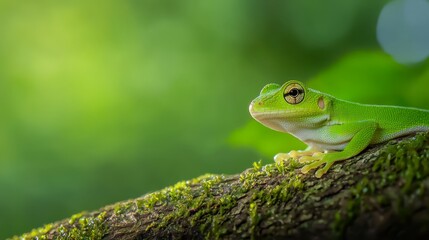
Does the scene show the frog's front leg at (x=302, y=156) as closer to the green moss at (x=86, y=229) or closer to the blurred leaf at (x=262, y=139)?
the blurred leaf at (x=262, y=139)

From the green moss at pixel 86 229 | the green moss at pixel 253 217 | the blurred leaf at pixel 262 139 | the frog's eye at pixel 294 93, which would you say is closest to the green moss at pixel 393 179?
the green moss at pixel 253 217

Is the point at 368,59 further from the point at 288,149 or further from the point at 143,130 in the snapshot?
the point at 143,130

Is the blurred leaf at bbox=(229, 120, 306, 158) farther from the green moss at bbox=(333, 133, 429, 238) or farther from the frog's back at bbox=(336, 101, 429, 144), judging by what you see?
the green moss at bbox=(333, 133, 429, 238)

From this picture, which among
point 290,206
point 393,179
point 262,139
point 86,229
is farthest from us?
point 262,139

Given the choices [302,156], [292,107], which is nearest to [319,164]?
[302,156]

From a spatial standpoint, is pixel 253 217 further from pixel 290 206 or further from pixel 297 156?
pixel 297 156

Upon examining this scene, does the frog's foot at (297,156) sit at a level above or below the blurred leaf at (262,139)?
below
